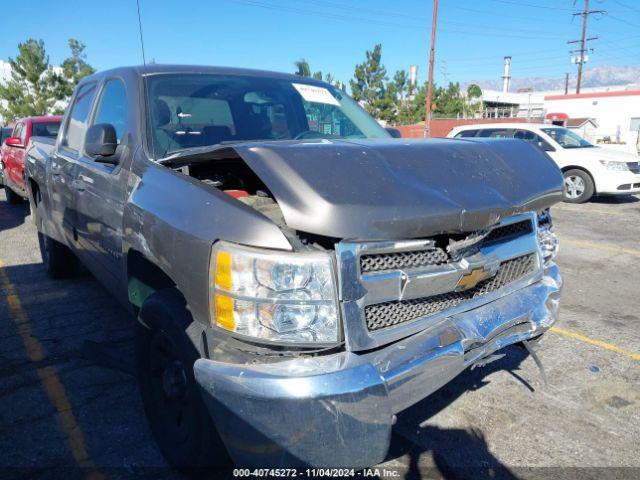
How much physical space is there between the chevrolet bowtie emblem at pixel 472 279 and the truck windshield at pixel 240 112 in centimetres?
159

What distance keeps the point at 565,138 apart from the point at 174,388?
1211 centimetres

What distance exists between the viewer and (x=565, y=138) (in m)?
12.1

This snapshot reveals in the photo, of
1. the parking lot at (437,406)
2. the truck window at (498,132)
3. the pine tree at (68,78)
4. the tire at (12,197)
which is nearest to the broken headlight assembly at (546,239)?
the parking lot at (437,406)

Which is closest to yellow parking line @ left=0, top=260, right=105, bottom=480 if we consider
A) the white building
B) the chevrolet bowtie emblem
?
the chevrolet bowtie emblem

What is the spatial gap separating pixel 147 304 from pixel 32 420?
127 cm

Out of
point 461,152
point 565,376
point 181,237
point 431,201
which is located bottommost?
point 565,376

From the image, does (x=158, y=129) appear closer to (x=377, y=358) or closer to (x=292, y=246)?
(x=292, y=246)

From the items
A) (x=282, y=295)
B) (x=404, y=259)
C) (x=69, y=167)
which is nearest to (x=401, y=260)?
(x=404, y=259)

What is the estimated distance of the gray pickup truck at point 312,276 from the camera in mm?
1790

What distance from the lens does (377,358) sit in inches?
74.6

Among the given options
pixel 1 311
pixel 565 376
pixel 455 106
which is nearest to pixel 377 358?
pixel 565 376

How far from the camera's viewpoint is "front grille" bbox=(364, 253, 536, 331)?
198 centimetres

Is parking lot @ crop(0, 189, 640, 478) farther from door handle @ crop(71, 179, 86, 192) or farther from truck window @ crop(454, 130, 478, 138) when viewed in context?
truck window @ crop(454, 130, 478, 138)

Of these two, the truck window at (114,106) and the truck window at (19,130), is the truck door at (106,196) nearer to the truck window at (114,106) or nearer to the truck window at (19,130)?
the truck window at (114,106)
